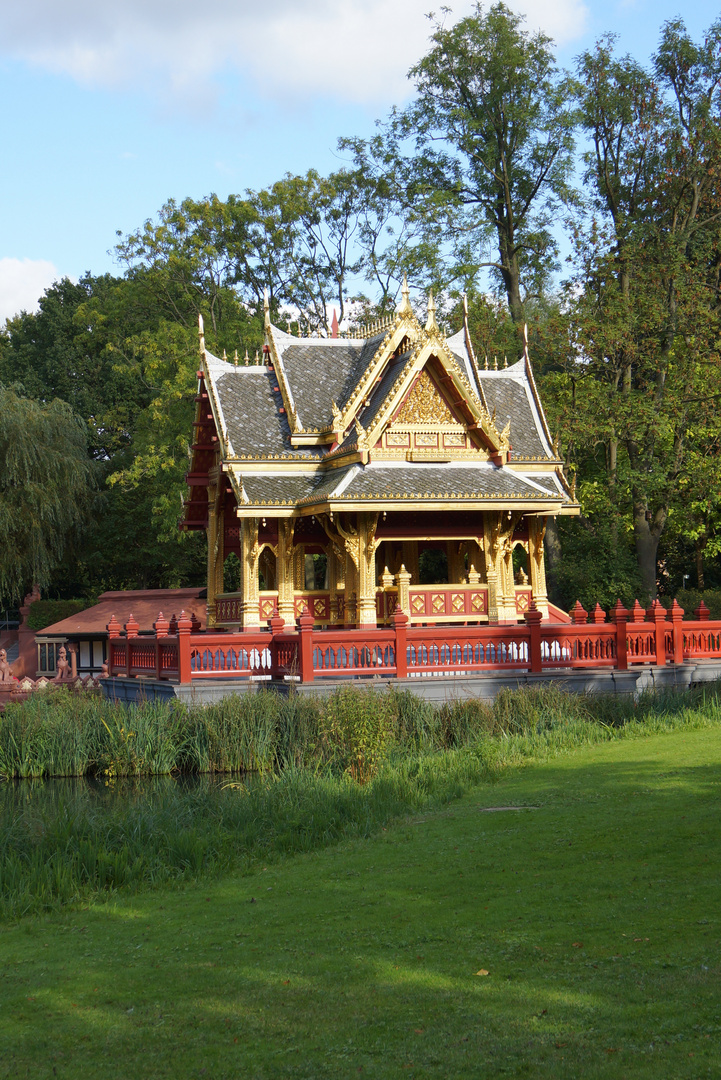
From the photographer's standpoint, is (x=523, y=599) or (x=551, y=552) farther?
(x=551, y=552)

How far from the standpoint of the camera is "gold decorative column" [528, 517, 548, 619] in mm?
25219

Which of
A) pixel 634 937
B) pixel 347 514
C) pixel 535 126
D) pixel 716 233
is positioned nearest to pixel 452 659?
pixel 347 514

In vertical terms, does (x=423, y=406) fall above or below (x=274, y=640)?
above

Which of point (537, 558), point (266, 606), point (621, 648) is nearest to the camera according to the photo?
point (621, 648)

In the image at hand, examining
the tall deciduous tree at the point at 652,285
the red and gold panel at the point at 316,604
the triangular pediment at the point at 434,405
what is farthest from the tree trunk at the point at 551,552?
the red and gold panel at the point at 316,604

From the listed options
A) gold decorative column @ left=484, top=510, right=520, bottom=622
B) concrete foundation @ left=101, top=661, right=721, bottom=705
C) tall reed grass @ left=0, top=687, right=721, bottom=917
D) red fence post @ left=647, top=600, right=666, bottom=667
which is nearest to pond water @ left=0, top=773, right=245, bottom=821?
tall reed grass @ left=0, top=687, right=721, bottom=917

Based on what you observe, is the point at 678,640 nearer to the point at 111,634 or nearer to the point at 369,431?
the point at 369,431

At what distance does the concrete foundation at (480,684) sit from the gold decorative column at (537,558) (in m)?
5.12

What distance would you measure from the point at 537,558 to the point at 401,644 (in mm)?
6894

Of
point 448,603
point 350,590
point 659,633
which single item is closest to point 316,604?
point 350,590

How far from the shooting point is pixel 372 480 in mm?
22578

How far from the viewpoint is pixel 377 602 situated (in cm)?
2409

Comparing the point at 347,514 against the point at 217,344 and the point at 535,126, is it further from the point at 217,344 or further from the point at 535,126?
the point at 535,126

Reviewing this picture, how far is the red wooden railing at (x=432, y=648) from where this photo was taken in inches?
762
